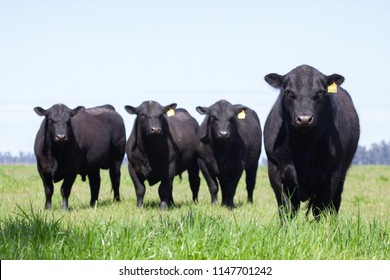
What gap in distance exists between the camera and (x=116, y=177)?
15.4 meters

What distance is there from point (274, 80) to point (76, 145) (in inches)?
242

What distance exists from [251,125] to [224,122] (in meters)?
1.94

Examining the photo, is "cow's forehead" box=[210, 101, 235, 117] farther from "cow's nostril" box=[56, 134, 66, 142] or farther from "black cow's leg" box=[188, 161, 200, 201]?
"cow's nostril" box=[56, 134, 66, 142]

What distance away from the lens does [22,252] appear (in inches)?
225

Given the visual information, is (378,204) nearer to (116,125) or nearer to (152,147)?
(152,147)

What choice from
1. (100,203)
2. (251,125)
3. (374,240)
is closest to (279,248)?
(374,240)

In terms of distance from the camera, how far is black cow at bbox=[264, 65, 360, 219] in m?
8.06

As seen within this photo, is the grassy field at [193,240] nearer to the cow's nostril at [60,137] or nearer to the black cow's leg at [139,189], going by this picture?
the cow's nostril at [60,137]

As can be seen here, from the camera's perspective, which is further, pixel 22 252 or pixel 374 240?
pixel 374 240

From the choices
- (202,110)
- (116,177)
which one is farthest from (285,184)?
(116,177)

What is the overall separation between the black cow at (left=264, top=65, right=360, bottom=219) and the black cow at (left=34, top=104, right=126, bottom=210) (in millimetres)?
5371

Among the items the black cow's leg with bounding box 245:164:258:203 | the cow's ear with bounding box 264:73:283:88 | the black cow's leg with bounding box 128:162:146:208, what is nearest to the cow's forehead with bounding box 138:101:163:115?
the black cow's leg with bounding box 128:162:146:208
